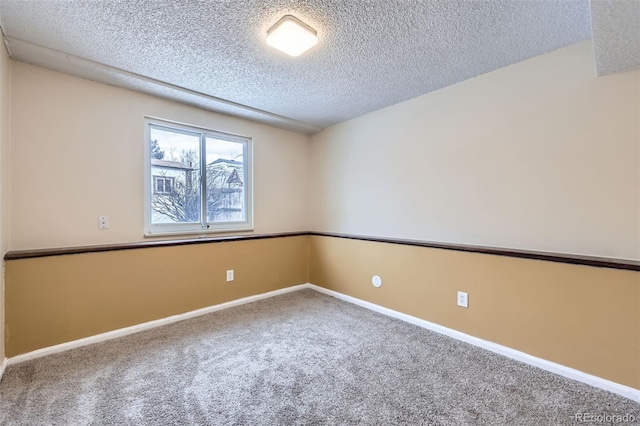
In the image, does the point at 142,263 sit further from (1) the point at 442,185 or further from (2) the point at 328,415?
(1) the point at 442,185

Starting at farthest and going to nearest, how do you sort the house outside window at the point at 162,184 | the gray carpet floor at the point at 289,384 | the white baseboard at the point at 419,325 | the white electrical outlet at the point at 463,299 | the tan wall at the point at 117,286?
the house outside window at the point at 162,184 < the white electrical outlet at the point at 463,299 < the tan wall at the point at 117,286 < the white baseboard at the point at 419,325 < the gray carpet floor at the point at 289,384

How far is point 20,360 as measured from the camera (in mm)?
2051

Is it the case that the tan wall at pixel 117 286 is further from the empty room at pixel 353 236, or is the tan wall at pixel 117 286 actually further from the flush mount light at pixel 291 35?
the flush mount light at pixel 291 35

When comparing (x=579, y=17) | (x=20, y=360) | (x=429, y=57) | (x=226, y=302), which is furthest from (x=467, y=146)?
(x=20, y=360)

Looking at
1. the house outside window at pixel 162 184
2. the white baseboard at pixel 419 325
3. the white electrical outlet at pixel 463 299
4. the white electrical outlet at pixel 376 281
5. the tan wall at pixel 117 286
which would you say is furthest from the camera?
the white electrical outlet at pixel 376 281

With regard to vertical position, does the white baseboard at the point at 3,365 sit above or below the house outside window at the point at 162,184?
below

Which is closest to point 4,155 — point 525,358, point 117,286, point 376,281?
point 117,286

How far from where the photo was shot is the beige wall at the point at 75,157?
2166 mm

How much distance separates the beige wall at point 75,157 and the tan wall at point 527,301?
2.55 metres

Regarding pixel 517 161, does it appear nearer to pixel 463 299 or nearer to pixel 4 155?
pixel 463 299

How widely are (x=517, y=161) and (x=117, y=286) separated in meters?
3.54

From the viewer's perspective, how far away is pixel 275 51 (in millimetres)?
2062

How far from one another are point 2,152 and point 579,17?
3.81m

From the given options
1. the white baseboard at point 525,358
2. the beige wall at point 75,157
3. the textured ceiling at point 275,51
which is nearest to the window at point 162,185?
the beige wall at point 75,157
